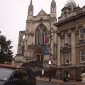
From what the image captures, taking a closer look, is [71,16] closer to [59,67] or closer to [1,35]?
[59,67]

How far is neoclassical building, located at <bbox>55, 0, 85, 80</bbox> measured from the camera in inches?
1560

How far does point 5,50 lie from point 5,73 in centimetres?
3452

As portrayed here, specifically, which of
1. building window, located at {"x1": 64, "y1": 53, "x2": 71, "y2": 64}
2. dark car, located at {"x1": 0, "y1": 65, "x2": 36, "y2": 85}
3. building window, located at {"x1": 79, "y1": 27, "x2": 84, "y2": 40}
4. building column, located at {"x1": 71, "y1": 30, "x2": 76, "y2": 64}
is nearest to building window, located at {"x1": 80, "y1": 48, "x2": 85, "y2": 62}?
building column, located at {"x1": 71, "y1": 30, "x2": 76, "y2": 64}

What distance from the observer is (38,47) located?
73.0m

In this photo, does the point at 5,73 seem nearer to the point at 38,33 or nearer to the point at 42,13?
the point at 38,33

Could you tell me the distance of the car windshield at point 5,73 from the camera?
10.6 meters

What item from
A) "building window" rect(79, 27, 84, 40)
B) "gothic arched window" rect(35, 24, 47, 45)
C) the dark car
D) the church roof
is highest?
the church roof

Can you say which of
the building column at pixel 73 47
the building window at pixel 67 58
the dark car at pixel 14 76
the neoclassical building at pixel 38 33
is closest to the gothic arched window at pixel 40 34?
the neoclassical building at pixel 38 33

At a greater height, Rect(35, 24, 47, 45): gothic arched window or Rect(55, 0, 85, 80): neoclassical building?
Rect(35, 24, 47, 45): gothic arched window

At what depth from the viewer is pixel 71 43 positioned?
1636 inches

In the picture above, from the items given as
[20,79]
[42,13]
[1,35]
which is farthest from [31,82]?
[42,13]

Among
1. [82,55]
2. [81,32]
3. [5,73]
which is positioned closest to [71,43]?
[81,32]

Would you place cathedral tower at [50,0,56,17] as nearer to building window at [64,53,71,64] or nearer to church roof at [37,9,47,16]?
church roof at [37,9,47,16]

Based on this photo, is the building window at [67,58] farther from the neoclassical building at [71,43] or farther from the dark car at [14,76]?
the dark car at [14,76]
